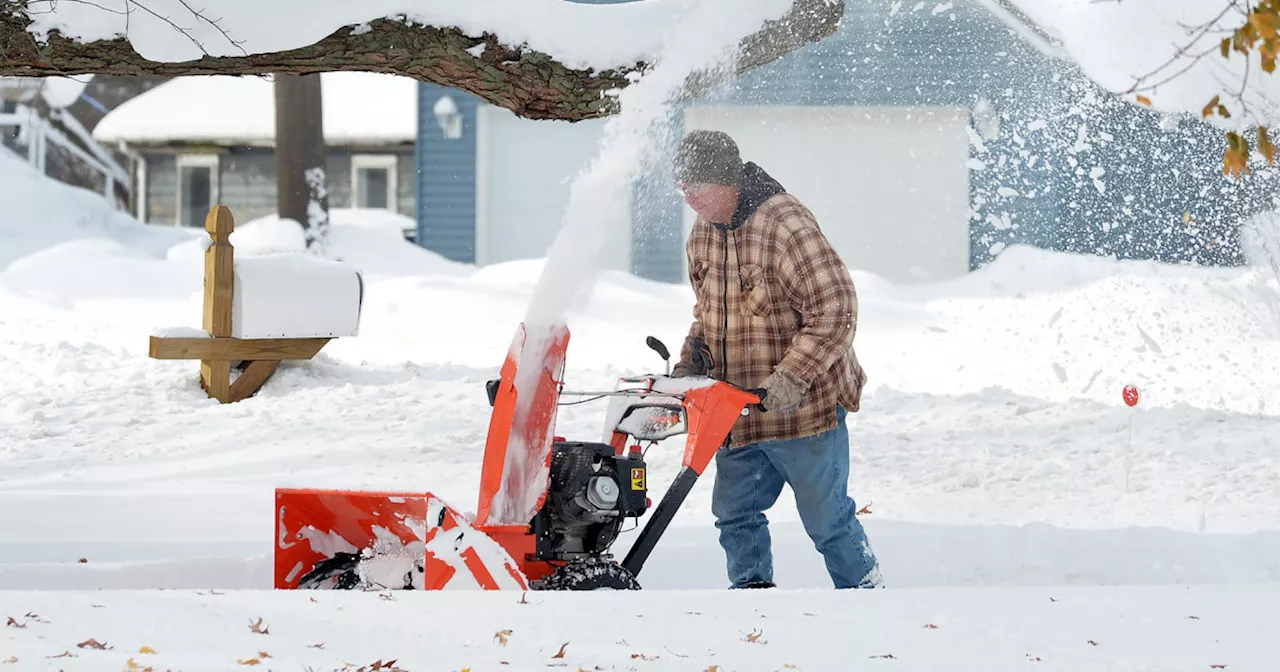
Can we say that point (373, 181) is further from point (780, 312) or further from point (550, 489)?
point (550, 489)

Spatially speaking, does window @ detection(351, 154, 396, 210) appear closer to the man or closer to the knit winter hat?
the man

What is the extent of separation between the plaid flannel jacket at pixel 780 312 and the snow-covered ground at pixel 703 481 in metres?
0.58

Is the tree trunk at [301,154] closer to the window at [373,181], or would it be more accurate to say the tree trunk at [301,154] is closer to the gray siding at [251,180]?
the gray siding at [251,180]

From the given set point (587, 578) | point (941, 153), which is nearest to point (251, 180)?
point (941, 153)

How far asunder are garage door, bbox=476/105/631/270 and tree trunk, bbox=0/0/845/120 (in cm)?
1179

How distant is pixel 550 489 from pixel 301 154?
40.6ft

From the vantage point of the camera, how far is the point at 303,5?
5.52m

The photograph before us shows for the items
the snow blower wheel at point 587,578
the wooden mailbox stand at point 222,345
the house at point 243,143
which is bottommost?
the snow blower wheel at point 587,578

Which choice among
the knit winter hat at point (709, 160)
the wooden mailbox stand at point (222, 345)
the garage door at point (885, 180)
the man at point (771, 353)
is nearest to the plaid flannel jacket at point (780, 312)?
the man at point (771, 353)

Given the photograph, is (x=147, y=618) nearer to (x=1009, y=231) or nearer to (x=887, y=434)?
(x=887, y=434)

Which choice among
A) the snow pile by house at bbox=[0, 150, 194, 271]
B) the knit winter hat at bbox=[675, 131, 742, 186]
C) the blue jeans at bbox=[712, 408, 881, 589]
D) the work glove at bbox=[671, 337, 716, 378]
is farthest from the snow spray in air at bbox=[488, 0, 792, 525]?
the snow pile by house at bbox=[0, 150, 194, 271]

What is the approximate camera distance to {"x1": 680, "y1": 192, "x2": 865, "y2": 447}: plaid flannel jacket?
4250mm

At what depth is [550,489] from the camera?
4.02 metres

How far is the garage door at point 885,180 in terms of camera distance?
1628cm
